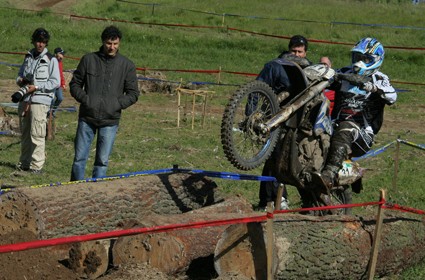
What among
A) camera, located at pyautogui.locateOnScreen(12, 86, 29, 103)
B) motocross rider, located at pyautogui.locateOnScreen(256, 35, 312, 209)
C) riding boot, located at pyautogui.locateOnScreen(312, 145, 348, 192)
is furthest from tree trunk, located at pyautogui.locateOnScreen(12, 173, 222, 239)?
camera, located at pyautogui.locateOnScreen(12, 86, 29, 103)

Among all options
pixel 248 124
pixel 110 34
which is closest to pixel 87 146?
pixel 110 34

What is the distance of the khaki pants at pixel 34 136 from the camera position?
430 inches

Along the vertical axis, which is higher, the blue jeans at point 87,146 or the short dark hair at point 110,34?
the short dark hair at point 110,34

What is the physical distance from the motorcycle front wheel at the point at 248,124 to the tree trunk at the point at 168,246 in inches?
22.0

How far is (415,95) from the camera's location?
21.0m

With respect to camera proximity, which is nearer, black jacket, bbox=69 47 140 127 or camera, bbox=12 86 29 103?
black jacket, bbox=69 47 140 127

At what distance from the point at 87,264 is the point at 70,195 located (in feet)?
2.84

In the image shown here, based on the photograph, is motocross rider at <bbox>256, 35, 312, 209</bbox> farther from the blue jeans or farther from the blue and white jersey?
the blue jeans

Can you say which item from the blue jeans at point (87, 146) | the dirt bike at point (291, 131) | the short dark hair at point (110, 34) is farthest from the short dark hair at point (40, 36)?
the dirt bike at point (291, 131)

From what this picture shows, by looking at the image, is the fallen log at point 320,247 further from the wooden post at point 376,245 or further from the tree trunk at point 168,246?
the tree trunk at point 168,246

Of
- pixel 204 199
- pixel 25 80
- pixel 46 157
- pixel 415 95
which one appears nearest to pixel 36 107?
pixel 25 80

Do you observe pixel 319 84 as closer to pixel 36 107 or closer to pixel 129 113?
pixel 36 107

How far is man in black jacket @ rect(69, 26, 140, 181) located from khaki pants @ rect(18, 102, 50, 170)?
2.10 meters

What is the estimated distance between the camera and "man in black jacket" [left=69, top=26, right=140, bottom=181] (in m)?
8.86
